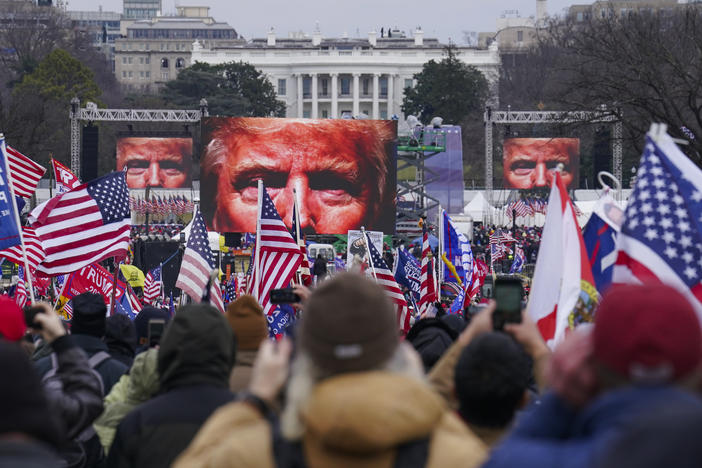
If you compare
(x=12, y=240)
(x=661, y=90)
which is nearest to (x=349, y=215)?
(x=661, y=90)

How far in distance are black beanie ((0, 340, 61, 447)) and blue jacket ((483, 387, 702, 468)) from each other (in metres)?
0.93

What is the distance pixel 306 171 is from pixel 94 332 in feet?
121

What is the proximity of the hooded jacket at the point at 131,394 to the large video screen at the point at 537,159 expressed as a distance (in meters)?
51.3

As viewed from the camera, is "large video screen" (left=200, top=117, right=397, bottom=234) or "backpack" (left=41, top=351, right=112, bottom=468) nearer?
"backpack" (left=41, top=351, right=112, bottom=468)

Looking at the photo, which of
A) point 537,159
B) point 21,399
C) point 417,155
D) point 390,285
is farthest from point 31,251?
point 537,159

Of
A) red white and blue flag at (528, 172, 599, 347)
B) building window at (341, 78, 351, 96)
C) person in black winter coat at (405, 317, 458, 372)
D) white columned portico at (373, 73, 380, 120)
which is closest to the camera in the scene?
red white and blue flag at (528, 172, 599, 347)

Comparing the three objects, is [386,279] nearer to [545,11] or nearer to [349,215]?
[349,215]

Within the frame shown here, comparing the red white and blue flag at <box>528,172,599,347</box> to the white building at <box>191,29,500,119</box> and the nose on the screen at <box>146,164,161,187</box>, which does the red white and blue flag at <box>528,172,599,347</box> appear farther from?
the white building at <box>191,29,500,119</box>

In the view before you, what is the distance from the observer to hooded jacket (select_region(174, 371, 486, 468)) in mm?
2551

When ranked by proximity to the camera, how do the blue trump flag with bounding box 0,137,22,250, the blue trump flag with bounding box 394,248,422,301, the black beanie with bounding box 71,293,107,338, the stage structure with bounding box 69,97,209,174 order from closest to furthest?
1. the black beanie with bounding box 71,293,107,338
2. the blue trump flag with bounding box 0,137,22,250
3. the blue trump flag with bounding box 394,248,422,301
4. the stage structure with bounding box 69,97,209,174

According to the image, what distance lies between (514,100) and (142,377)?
96.3m

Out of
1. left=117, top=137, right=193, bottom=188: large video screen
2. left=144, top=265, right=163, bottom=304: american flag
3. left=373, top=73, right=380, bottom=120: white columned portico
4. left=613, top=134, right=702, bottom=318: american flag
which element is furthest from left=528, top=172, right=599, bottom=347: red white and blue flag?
left=373, top=73, right=380, bottom=120: white columned portico

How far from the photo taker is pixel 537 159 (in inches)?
2213

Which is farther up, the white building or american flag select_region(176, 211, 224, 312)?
the white building
